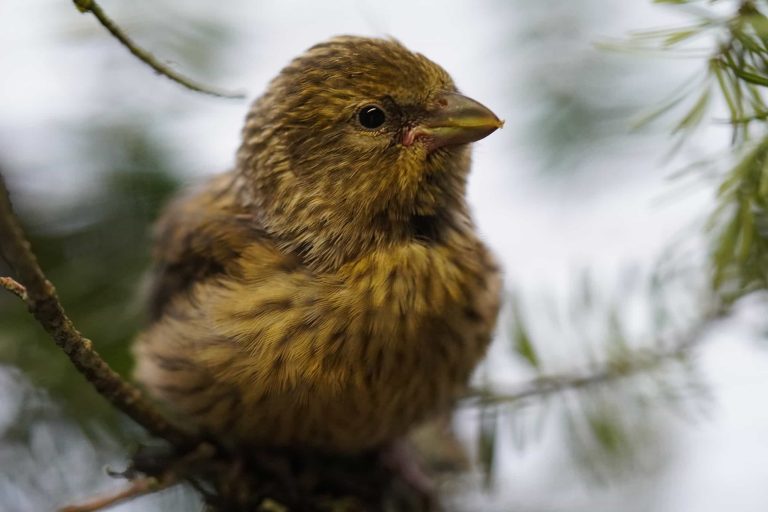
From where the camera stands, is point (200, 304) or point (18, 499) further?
point (200, 304)

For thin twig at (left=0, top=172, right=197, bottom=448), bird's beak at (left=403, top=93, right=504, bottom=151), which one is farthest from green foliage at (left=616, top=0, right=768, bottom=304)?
thin twig at (left=0, top=172, right=197, bottom=448)

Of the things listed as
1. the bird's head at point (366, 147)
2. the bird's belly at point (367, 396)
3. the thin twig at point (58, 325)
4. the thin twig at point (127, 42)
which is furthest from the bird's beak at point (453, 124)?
the thin twig at point (58, 325)

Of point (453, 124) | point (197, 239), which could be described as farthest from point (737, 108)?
point (197, 239)

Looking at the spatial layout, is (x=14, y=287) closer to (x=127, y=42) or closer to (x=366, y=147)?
(x=127, y=42)

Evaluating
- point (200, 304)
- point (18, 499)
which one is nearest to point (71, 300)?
point (200, 304)

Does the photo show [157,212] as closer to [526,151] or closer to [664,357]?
[526,151]

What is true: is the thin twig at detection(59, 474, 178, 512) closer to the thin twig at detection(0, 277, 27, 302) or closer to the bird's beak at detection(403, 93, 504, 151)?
the thin twig at detection(0, 277, 27, 302)
